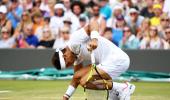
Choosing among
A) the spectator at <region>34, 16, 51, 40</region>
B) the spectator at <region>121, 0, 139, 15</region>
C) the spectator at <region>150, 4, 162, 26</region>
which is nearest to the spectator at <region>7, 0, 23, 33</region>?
the spectator at <region>34, 16, 51, 40</region>

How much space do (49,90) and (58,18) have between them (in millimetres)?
5226

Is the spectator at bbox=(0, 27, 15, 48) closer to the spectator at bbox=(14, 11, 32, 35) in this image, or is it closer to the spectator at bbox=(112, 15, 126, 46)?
the spectator at bbox=(14, 11, 32, 35)

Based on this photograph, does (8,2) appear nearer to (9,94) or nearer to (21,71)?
(21,71)

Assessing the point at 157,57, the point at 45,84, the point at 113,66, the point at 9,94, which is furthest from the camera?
the point at 157,57

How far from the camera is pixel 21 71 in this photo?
18031 millimetres

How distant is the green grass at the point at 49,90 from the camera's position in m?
12.2

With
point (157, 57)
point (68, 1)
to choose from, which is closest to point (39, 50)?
point (68, 1)

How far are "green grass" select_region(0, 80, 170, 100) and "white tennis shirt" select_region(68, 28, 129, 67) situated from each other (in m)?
2.88

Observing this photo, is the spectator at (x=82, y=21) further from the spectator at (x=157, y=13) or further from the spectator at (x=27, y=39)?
→ the spectator at (x=157, y=13)

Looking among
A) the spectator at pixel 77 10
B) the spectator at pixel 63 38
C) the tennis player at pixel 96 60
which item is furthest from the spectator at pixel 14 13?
the tennis player at pixel 96 60

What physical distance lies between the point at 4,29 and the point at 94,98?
32.2ft

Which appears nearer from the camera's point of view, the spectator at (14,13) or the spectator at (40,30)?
the spectator at (40,30)

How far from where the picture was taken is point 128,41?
17844mm

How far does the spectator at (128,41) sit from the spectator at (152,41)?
0.21m
